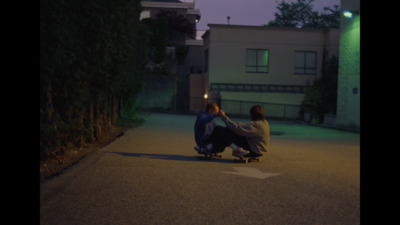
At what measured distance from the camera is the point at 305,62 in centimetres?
4012

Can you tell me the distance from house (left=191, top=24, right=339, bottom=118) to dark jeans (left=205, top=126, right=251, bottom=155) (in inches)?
1116

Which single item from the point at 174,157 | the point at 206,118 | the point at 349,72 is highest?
the point at 349,72

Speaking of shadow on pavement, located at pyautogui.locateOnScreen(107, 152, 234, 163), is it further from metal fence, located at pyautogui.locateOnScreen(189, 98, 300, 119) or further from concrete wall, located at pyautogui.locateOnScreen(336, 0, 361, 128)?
metal fence, located at pyautogui.locateOnScreen(189, 98, 300, 119)

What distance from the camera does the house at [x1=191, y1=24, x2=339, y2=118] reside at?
128ft

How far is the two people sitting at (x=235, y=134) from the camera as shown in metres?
9.82

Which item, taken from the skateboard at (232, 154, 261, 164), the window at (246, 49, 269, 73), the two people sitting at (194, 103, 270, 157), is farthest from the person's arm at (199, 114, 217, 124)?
the window at (246, 49, 269, 73)

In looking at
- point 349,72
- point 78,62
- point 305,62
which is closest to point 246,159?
point 78,62

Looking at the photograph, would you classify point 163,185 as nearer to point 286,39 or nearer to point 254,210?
point 254,210

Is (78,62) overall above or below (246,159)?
above

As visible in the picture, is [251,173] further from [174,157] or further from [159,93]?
[159,93]

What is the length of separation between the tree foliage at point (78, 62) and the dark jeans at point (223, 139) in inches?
134

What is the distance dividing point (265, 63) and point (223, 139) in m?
30.5

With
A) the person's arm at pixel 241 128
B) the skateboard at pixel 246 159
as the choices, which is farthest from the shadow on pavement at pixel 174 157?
the person's arm at pixel 241 128
